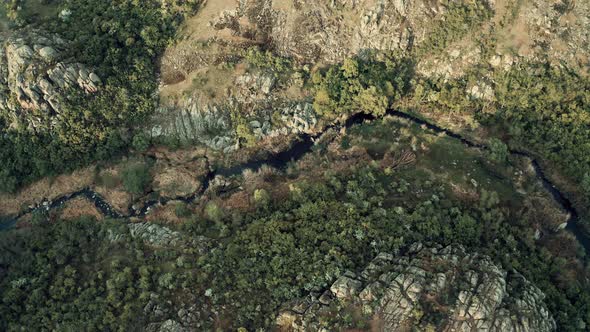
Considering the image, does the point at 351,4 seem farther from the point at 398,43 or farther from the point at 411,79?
the point at 411,79

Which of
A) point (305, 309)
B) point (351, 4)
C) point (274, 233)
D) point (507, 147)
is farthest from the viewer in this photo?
point (351, 4)

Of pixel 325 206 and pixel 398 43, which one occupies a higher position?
pixel 398 43

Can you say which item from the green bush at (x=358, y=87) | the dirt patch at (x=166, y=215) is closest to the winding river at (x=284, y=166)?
the dirt patch at (x=166, y=215)

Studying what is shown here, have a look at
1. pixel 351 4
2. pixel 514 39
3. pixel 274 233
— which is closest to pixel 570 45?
pixel 514 39

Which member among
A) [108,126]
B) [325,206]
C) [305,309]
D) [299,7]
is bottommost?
[305,309]

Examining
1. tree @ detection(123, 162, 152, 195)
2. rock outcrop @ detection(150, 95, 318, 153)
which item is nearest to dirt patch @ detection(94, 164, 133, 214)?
tree @ detection(123, 162, 152, 195)

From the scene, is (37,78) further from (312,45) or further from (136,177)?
(312,45)

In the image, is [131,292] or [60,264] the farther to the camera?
[60,264]
